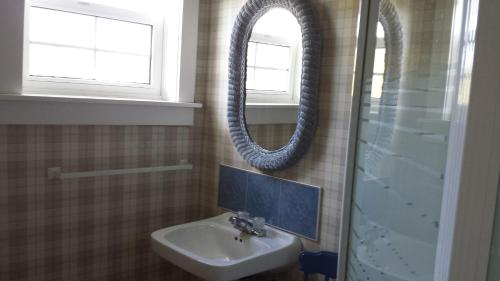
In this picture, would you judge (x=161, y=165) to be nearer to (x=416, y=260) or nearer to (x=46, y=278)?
(x=46, y=278)

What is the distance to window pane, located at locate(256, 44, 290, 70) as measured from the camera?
1.76 metres

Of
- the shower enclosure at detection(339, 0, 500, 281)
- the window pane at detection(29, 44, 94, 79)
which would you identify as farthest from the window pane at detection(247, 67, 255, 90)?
the shower enclosure at detection(339, 0, 500, 281)

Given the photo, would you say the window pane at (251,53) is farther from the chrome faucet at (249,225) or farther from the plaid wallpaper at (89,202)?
the chrome faucet at (249,225)

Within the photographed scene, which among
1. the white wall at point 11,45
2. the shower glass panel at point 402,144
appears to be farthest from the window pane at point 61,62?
the shower glass panel at point 402,144

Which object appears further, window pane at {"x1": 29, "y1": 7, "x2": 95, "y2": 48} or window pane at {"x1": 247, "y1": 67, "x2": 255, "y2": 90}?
window pane at {"x1": 247, "y1": 67, "x2": 255, "y2": 90}

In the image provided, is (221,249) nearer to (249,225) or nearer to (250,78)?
(249,225)

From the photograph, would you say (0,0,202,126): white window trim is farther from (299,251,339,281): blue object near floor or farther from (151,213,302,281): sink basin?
(299,251,339,281): blue object near floor

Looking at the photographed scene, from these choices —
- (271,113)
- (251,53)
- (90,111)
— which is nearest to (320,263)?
(271,113)

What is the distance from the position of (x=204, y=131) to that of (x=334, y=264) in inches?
36.7

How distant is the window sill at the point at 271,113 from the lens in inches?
67.8

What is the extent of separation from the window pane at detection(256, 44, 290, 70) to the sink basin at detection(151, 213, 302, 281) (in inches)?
27.0

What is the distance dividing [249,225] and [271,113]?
474 millimetres

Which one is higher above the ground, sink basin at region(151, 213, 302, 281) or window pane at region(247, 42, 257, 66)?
window pane at region(247, 42, 257, 66)

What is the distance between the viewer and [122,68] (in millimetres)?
2014
